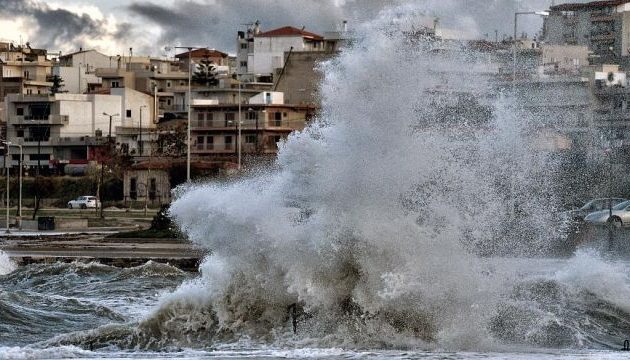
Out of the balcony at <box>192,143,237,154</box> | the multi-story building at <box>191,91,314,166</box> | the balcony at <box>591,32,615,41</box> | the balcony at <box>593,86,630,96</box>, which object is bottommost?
the balcony at <box>192,143,237,154</box>

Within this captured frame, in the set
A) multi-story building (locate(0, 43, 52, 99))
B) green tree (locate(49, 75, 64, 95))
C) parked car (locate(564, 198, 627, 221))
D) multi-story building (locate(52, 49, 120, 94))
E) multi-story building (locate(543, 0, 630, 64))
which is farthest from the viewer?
multi-story building (locate(52, 49, 120, 94))

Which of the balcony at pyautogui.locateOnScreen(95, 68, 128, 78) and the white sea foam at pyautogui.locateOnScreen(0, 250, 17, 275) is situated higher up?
the balcony at pyautogui.locateOnScreen(95, 68, 128, 78)

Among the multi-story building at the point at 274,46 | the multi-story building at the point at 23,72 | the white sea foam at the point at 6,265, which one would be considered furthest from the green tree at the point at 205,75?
the white sea foam at the point at 6,265

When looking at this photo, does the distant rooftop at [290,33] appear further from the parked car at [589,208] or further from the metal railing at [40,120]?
the parked car at [589,208]

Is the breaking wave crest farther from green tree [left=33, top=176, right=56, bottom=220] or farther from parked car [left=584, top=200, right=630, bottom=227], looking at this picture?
green tree [left=33, top=176, right=56, bottom=220]

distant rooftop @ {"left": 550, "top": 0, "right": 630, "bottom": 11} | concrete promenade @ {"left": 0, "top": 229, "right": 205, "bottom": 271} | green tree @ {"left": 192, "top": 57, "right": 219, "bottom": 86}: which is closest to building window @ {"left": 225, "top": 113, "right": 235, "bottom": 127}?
green tree @ {"left": 192, "top": 57, "right": 219, "bottom": 86}

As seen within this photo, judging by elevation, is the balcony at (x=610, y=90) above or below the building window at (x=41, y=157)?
above

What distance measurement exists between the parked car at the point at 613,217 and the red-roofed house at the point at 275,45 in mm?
80802

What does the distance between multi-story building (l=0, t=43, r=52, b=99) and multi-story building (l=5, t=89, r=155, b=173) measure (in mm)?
13691

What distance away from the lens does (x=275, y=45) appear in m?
134

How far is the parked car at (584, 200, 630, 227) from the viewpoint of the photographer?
1907 inches

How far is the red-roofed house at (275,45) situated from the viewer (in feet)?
431

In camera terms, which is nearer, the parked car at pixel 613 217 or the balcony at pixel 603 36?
the parked car at pixel 613 217

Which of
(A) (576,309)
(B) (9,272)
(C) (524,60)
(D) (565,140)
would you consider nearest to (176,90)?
(C) (524,60)
